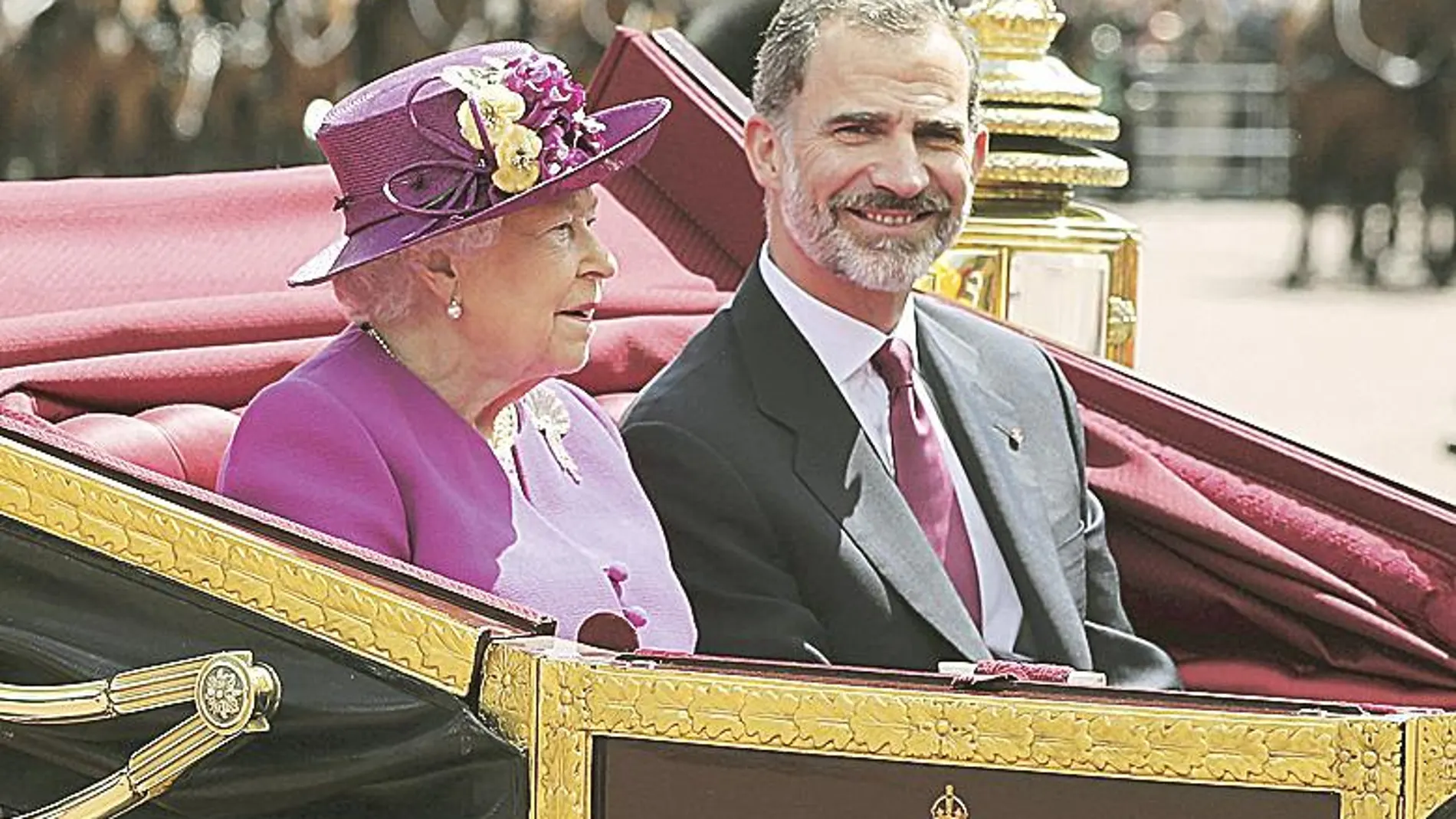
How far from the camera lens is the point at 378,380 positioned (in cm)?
205

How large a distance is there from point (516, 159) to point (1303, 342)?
9539 millimetres

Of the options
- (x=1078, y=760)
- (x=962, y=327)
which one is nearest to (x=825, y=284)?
(x=962, y=327)

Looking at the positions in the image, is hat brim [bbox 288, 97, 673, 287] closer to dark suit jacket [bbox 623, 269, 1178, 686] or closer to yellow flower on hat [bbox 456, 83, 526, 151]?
yellow flower on hat [bbox 456, 83, 526, 151]

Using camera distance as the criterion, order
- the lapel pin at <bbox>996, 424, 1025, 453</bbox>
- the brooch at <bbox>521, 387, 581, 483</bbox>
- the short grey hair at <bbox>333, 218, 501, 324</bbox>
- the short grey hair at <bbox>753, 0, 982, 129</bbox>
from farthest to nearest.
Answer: the lapel pin at <bbox>996, 424, 1025, 453</bbox>
the short grey hair at <bbox>753, 0, 982, 129</bbox>
the brooch at <bbox>521, 387, 581, 483</bbox>
the short grey hair at <bbox>333, 218, 501, 324</bbox>

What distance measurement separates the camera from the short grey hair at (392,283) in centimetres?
206

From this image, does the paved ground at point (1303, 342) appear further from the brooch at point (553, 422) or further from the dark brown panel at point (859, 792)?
the dark brown panel at point (859, 792)

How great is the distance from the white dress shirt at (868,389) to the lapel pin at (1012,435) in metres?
0.07

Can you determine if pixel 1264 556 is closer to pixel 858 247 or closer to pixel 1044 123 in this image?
pixel 858 247

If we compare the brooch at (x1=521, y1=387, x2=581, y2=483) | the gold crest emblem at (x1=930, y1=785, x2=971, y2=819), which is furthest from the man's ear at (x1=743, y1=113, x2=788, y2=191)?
the gold crest emblem at (x1=930, y1=785, x2=971, y2=819)

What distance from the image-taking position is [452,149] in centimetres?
203

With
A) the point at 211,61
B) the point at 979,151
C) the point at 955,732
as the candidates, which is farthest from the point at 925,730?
the point at 211,61

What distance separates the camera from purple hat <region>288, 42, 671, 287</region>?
6.63ft

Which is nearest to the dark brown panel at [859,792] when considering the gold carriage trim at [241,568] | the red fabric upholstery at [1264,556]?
the gold carriage trim at [241,568]

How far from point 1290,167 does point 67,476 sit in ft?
44.4
